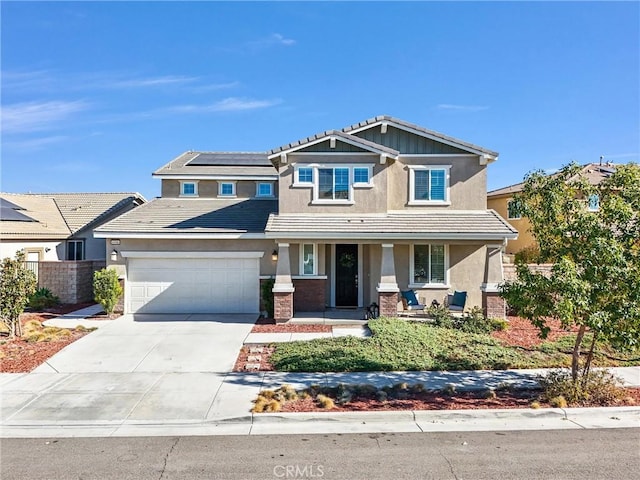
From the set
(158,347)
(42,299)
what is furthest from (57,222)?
(158,347)

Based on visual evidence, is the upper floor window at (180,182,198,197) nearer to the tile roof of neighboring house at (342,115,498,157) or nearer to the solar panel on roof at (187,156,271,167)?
the solar panel on roof at (187,156,271,167)

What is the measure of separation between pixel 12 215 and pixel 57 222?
2.50 metres

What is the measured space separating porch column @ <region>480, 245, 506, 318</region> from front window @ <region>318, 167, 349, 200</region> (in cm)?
526

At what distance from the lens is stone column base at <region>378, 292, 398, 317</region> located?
13984 mm

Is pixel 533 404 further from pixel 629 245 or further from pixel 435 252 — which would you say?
pixel 435 252

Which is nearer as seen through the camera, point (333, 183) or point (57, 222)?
point (333, 183)

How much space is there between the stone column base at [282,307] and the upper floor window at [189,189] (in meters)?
11.0

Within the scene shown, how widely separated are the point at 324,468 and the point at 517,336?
890cm

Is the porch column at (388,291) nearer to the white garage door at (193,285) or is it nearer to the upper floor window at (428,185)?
the upper floor window at (428,185)

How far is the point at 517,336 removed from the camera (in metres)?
12.3

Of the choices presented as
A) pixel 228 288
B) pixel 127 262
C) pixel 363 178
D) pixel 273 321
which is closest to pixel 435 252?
pixel 363 178

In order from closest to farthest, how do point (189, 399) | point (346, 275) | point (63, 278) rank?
point (189, 399) < point (346, 275) < point (63, 278)

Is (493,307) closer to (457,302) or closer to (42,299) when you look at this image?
(457,302)

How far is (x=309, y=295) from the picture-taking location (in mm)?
15445
